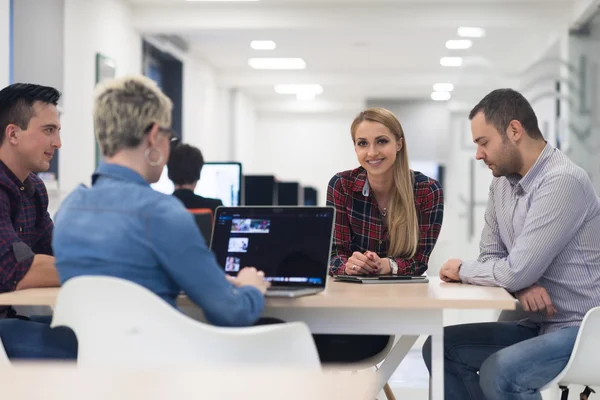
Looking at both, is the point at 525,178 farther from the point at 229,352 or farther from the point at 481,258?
the point at 229,352

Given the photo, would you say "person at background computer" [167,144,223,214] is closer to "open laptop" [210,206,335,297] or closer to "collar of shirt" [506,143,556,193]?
"open laptop" [210,206,335,297]

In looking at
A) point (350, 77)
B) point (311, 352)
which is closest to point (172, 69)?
point (350, 77)

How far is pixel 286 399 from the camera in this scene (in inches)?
34.5

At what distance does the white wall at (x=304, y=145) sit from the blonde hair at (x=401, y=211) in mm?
15452

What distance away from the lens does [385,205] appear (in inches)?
122

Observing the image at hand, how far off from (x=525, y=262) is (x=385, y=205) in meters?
0.77

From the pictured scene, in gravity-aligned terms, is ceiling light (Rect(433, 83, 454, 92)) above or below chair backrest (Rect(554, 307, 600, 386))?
above

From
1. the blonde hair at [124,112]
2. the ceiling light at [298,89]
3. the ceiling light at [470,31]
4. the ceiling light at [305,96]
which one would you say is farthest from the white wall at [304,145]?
the blonde hair at [124,112]

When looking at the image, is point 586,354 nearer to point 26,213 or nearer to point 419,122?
point 26,213

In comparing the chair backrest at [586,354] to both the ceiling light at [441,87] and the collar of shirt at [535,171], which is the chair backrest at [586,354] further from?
the ceiling light at [441,87]

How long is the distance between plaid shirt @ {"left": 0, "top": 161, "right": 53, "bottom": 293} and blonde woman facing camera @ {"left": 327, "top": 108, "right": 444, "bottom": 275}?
100cm

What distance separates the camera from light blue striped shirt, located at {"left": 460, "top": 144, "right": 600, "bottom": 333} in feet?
7.97

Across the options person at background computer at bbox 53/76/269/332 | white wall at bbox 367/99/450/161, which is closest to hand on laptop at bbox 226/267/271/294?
person at background computer at bbox 53/76/269/332

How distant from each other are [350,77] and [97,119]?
11.7 m
